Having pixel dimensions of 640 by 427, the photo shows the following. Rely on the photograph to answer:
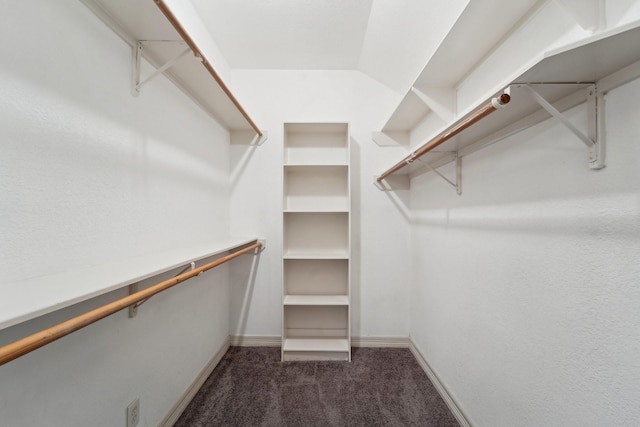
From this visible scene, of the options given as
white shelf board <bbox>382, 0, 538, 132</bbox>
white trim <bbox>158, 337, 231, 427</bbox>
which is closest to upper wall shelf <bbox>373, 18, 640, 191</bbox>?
white shelf board <bbox>382, 0, 538, 132</bbox>

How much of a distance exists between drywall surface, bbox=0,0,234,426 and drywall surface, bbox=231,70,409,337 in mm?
703

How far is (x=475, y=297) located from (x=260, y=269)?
5.02ft

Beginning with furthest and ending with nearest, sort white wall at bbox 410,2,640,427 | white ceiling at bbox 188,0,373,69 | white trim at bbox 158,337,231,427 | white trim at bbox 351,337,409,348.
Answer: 1. white trim at bbox 351,337,409,348
2. white ceiling at bbox 188,0,373,69
3. white trim at bbox 158,337,231,427
4. white wall at bbox 410,2,640,427

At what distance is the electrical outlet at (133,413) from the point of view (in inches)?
39.8

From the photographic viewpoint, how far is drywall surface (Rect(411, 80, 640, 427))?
2.07 feet

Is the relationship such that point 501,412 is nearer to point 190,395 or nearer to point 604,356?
point 604,356

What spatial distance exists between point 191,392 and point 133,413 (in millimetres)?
480

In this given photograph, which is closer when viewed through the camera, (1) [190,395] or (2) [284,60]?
(1) [190,395]

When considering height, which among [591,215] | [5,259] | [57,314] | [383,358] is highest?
[591,215]

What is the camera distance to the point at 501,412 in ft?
3.37

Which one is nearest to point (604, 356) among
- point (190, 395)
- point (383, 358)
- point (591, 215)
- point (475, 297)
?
point (591, 215)

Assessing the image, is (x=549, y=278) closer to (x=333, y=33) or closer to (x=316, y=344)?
(x=316, y=344)

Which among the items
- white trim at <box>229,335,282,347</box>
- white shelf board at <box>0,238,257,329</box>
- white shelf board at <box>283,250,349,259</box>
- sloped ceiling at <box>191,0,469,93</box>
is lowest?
white trim at <box>229,335,282,347</box>

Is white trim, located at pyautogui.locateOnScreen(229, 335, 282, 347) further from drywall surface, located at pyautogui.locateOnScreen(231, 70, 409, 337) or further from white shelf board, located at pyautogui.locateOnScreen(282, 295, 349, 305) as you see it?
white shelf board, located at pyautogui.locateOnScreen(282, 295, 349, 305)
